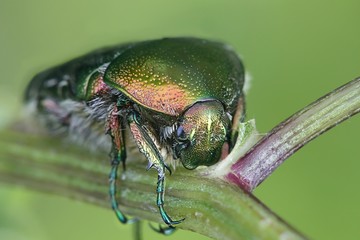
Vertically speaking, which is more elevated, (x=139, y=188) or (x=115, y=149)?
(x=115, y=149)

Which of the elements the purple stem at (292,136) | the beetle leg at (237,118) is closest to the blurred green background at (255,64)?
the beetle leg at (237,118)

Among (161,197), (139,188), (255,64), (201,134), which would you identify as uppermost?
(201,134)

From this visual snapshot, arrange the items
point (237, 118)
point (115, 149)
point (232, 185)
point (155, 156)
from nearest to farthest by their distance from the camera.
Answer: point (232, 185), point (155, 156), point (237, 118), point (115, 149)

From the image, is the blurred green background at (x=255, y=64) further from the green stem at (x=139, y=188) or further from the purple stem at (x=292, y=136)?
the purple stem at (x=292, y=136)

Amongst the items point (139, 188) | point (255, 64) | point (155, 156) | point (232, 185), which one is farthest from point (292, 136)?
point (255, 64)

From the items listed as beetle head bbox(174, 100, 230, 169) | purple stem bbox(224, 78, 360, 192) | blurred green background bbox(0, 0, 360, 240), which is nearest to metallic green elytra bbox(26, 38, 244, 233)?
beetle head bbox(174, 100, 230, 169)

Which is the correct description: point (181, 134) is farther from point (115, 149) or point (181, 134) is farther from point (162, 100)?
point (115, 149)

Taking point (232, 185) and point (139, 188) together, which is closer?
point (232, 185)
